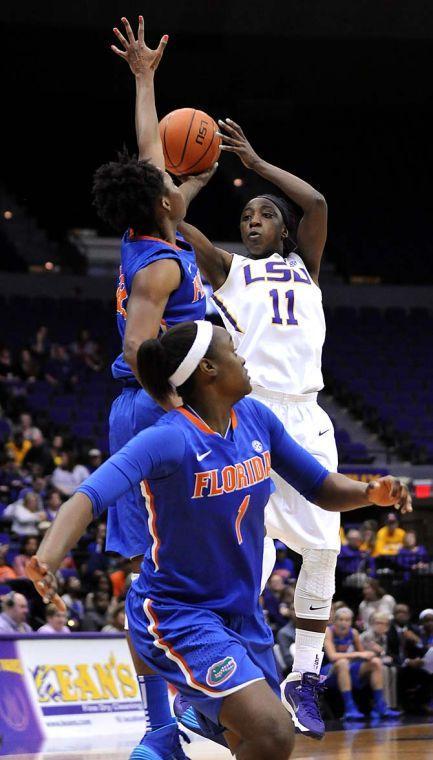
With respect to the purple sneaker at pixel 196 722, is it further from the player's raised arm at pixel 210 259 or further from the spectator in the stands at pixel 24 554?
the spectator in the stands at pixel 24 554

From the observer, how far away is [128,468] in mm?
3650

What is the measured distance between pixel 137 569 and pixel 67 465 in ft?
32.8

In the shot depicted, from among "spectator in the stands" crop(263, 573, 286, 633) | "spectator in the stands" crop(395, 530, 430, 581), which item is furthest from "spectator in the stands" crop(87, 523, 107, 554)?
"spectator in the stands" crop(395, 530, 430, 581)

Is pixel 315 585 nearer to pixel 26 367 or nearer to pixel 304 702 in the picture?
pixel 304 702

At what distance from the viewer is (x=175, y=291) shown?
4.85 metres

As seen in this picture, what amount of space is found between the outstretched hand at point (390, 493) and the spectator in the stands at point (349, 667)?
7.19 meters

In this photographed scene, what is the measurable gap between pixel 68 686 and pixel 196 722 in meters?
4.66

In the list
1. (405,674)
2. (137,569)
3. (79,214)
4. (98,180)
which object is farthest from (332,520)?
(79,214)

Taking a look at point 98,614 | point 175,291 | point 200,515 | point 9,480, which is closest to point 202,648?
point 200,515

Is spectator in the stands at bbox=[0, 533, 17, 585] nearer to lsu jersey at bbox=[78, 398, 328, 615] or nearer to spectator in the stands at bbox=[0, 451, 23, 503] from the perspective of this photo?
spectator in the stands at bbox=[0, 451, 23, 503]

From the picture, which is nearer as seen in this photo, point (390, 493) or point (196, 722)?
point (390, 493)

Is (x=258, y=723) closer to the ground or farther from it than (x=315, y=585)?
closer to the ground

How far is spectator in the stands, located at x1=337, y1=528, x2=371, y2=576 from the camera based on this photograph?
45.7 ft

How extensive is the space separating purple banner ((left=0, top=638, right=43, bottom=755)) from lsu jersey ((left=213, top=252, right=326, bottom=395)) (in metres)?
3.75
